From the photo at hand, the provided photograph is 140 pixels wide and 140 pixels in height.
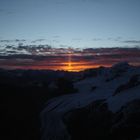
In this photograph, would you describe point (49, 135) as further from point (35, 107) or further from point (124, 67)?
point (124, 67)

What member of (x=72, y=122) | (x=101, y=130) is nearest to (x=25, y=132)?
(x=72, y=122)

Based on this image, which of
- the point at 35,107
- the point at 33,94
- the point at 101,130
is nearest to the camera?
the point at 101,130

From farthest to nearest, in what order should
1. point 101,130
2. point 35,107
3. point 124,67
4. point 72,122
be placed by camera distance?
point 124,67
point 35,107
point 72,122
point 101,130

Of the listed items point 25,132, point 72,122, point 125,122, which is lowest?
point 25,132

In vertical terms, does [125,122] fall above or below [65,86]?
above

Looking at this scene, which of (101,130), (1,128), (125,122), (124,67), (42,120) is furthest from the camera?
(124,67)

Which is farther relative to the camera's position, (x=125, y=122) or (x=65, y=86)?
(x=65, y=86)

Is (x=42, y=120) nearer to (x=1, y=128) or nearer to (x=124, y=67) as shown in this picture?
(x=1, y=128)

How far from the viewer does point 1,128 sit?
149 feet

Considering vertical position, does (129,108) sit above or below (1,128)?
above

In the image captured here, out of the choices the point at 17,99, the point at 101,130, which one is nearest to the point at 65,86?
the point at 17,99

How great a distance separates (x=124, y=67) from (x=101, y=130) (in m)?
44.6

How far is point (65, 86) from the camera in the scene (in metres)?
74.1

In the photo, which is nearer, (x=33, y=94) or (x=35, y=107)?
(x=35, y=107)
